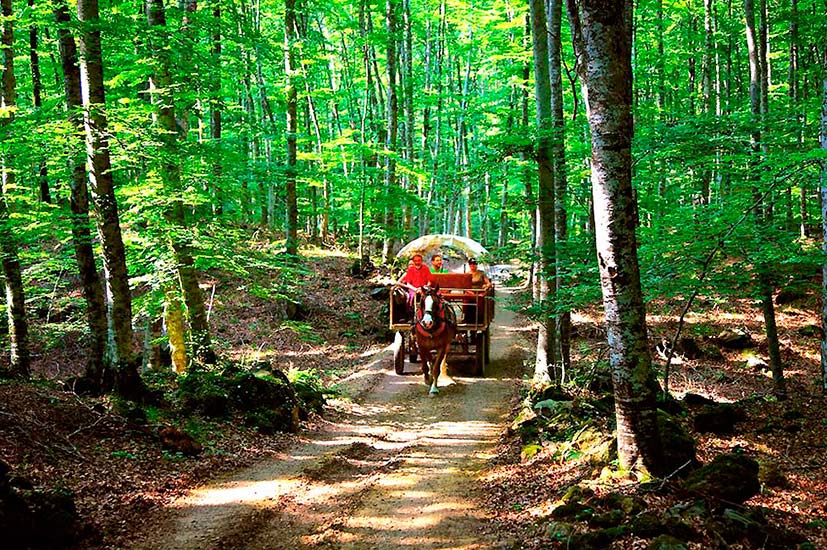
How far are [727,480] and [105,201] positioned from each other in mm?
7815

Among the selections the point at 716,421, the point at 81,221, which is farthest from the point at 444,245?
the point at 716,421

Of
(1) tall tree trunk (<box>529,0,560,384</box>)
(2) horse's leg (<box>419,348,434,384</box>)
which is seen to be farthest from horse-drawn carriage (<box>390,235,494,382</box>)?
(1) tall tree trunk (<box>529,0,560,384</box>)

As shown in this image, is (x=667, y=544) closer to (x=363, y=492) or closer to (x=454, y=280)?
(x=363, y=492)

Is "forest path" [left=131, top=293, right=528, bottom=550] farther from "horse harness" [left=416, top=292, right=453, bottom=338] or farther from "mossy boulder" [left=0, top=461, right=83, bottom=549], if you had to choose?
"horse harness" [left=416, top=292, right=453, bottom=338]

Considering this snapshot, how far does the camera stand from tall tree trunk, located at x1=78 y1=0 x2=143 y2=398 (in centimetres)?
763

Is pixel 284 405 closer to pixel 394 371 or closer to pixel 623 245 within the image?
pixel 394 371

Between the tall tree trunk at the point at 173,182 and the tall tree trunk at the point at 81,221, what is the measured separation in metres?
1.12

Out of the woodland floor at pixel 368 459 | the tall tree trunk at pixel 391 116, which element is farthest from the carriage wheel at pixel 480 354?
the tall tree trunk at pixel 391 116

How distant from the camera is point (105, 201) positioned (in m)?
7.78

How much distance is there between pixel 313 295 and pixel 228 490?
14696mm

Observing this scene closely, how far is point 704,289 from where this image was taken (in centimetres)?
733

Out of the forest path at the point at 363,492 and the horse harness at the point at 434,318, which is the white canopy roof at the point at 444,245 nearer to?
the horse harness at the point at 434,318

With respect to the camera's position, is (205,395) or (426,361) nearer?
(205,395)

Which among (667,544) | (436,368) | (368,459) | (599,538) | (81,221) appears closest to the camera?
(667,544)
